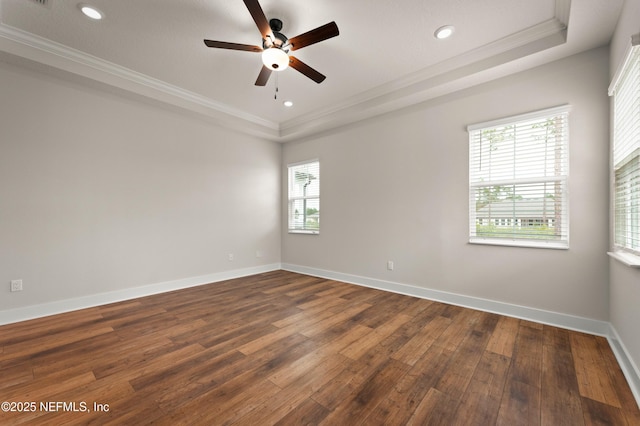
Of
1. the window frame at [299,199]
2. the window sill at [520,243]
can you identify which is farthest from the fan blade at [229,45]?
the window sill at [520,243]

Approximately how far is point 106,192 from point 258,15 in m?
3.03

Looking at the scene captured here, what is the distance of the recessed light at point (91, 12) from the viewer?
2.29 m

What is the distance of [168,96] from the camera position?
3.74 m

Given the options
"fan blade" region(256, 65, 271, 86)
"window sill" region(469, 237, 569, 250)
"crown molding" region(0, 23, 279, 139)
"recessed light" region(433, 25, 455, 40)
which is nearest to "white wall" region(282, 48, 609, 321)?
"window sill" region(469, 237, 569, 250)

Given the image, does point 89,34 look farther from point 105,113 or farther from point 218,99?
point 218,99

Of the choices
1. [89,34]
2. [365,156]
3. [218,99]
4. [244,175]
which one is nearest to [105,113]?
[89,34]

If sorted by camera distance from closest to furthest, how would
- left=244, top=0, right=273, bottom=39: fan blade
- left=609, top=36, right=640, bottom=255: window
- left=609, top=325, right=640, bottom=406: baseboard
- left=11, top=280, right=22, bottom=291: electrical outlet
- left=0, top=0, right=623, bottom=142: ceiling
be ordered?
left=609, top=325, right=640, bottom=406: baseboard → left=609, top=36, right=640, bottom=255: window → left=244, top=0, right=273, bottom=39: fan blade → left=0, top=0, right=623, bottom=142: ceiling → left=11, top=280, right=22, bottom=291: electrical outlet

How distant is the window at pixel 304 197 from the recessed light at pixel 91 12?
11.3 feet

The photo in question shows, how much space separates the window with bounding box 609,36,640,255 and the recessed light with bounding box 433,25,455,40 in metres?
1.33

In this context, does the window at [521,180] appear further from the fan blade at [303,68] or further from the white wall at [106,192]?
the white wall at [106,192]

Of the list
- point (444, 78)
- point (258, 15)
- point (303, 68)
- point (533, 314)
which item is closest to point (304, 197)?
point (303, 68)

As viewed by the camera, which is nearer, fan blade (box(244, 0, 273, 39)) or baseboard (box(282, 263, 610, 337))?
fan blade (box(244, 0, 273, 39))

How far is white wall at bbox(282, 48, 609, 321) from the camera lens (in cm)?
255

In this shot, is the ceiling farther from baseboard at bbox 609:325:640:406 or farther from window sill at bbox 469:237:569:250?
baseboard at bbox 609:325:640:406
